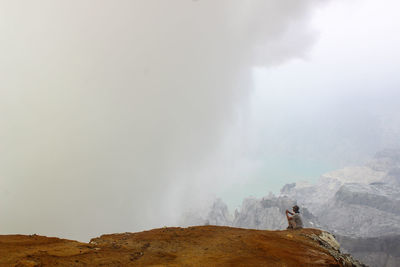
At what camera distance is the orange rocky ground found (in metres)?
16.7

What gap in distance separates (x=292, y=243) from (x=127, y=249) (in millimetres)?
14396

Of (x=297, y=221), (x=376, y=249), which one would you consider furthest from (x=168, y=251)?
(x=376, y=249)

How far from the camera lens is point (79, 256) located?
17391 mm

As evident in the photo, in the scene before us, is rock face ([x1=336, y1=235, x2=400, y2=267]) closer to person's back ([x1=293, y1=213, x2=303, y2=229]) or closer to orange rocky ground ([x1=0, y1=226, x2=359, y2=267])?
person's back ([x1=293, y1=213, x2=303, y2=229])

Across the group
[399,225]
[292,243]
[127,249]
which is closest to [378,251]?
[399,225]

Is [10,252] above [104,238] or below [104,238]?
below

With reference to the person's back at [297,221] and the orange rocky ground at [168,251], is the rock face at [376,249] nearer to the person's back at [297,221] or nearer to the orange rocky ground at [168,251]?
the person's back at [297,221]

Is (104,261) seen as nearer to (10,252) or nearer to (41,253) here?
(41,253)

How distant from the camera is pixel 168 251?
20.1m

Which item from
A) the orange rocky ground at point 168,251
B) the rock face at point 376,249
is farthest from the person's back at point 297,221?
the rock face at point 376,249

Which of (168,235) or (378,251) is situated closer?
(168,235)

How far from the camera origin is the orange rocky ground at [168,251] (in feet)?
54.8

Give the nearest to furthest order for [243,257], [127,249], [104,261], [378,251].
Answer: [104,261], [243,257], [127,249], [378,251]

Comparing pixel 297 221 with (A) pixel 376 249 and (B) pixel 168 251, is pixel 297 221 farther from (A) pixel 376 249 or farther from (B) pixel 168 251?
(A) pixel 376 249
